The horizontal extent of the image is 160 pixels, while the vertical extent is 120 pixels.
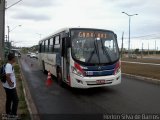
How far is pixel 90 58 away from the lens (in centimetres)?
1334

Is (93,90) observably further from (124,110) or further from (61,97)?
(124,110)

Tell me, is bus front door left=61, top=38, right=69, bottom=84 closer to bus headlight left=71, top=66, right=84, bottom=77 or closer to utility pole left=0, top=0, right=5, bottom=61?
bus headlight left=71, top=66, right=84, bottom=77

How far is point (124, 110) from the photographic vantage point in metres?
9.80

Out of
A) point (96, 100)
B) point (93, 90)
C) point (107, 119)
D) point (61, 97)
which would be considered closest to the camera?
point (107, 119)

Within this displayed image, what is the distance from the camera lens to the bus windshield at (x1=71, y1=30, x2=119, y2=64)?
1341cm

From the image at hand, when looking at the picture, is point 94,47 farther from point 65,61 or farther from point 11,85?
point 11,85

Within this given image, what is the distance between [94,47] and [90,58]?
1.94 ft

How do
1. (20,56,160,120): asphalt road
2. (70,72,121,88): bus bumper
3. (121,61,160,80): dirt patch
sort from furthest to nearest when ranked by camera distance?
(121,61,160,80): dirt patch
(70,72,121,88): bus bumper
(20,56,160,120): asphalt road

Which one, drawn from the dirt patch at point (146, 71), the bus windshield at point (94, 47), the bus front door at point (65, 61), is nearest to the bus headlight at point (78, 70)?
the bus windshield at point (94, 47)

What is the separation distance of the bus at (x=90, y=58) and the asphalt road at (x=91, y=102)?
0.67 meters

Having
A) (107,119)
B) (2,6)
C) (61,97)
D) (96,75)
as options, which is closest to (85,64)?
(96,75)

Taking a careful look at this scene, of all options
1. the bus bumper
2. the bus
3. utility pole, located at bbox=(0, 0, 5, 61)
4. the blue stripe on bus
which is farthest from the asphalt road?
utility pole, located at bbox=(0, 0, 5, 61)

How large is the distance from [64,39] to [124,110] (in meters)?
6.08

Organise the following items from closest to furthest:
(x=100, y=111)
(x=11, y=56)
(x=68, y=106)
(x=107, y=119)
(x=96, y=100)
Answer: (x=11, y=56), (x=107, y=119), (x=100, y=111), (x=68, y=106), (x=96, y=100)
